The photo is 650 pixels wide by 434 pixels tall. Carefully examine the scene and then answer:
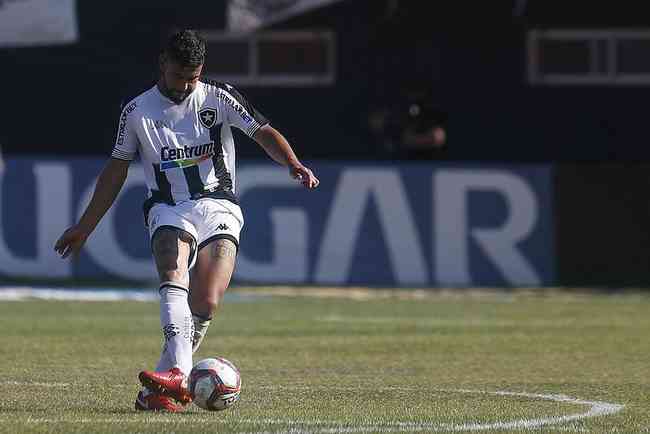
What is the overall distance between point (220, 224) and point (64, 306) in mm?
11459

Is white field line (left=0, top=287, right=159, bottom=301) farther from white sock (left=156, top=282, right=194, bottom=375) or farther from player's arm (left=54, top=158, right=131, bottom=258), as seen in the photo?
white sock (left=156, top=282, right=194, bottom=375)

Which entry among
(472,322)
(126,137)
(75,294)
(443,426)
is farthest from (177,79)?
(75,294)

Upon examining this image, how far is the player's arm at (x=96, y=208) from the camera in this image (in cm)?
984

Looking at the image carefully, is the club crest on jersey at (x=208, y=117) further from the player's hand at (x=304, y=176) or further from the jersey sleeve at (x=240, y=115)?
the player's hand at (x=304, y=176)

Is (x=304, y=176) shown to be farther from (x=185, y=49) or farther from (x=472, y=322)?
(x=472, y=322)

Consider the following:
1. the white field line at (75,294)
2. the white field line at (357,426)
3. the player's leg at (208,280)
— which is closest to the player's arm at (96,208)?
the player's leg at (208,280)

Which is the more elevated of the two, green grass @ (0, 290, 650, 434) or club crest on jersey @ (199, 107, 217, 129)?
club crest on jersey @ (199, 107, 217, 129)

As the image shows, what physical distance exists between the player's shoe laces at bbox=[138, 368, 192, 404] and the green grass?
0.41ft

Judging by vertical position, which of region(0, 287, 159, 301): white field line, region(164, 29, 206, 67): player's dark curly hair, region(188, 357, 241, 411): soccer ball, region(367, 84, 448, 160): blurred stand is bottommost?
region(0, 287, 159, 301): white field line

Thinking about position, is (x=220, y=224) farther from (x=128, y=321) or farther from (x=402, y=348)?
(x=128, y=321)

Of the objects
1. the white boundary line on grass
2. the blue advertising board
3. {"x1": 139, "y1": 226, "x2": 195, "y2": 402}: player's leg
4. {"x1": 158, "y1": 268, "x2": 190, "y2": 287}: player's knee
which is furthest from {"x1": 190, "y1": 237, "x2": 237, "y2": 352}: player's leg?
the blue advertising board

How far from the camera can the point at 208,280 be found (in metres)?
9.79

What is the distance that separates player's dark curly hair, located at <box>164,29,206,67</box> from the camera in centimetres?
952

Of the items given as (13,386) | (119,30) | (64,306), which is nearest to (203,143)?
(13,386)
